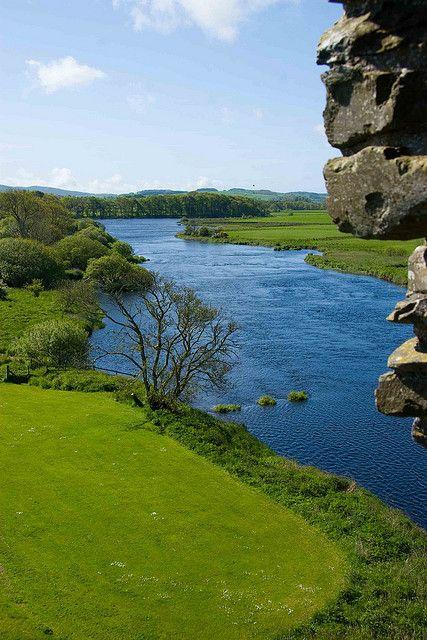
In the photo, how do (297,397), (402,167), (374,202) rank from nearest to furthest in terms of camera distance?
(402,167), (374,202), (297,397)

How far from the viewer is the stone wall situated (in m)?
10.1

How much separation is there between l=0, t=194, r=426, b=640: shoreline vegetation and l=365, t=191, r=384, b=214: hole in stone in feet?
53.3

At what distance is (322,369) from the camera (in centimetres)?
5403

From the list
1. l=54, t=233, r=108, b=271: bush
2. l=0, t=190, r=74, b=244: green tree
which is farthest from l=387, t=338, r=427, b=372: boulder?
l=0, t=190, r=74, b=244: green tree

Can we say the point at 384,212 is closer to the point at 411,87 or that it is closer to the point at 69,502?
the point at 411,87

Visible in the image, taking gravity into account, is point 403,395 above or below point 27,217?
below

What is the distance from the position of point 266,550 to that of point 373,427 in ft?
61.2

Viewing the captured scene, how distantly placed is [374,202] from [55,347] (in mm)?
46222

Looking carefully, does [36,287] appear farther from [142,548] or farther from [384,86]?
[384,86]

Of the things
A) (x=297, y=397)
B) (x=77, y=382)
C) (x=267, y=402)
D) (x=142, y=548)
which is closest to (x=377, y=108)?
(x=142, y=548)

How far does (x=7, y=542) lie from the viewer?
2542 centimetres

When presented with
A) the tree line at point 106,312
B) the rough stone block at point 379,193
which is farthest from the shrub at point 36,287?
the rough stone block at point 379,193

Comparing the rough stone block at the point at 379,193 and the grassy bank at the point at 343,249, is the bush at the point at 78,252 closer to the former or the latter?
the grassy bank at the point at 343,249

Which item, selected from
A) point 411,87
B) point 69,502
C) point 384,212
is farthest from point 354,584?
point 411,87
